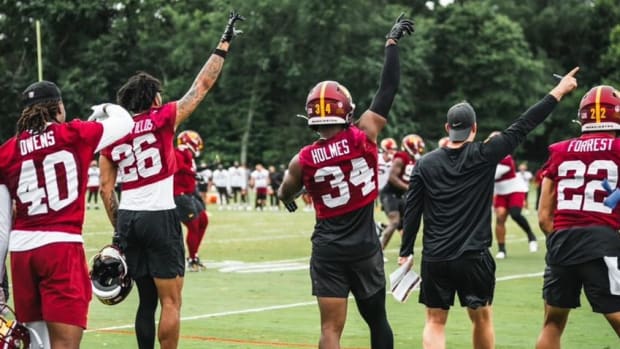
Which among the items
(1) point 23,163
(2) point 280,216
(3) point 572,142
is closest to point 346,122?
(3) point 572,142

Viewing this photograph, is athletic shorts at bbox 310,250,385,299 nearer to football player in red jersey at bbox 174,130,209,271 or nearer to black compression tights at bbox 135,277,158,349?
black compression tights at bbox 135,277,158,349

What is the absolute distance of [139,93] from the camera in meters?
8.95

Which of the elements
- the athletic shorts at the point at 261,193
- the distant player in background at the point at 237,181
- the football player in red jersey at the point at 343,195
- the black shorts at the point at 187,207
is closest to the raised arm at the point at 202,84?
the football player in red jersey at the point at 343,195

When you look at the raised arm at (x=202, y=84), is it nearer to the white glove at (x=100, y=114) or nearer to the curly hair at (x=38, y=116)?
the white glove at (x=100, y=114)

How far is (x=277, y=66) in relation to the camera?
74.1 m

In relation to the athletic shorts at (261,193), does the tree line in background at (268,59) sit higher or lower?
higher

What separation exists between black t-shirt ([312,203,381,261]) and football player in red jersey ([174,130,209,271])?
9885 millimetres

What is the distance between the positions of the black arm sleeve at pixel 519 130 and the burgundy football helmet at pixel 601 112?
34cm

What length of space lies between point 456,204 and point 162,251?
2190mm

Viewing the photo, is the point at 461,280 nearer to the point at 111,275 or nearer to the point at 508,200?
the point at 111,275

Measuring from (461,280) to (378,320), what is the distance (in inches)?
27.4

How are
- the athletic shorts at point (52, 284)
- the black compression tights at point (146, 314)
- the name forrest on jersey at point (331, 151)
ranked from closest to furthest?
the athletic shorts at point (52, 284) → the name forrest on jersey at point (331, 151) → the black compression tights at point (146, 314)

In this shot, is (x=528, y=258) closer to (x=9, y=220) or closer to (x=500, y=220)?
(x=500, y=220)

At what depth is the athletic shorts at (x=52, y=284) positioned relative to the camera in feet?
23.5
